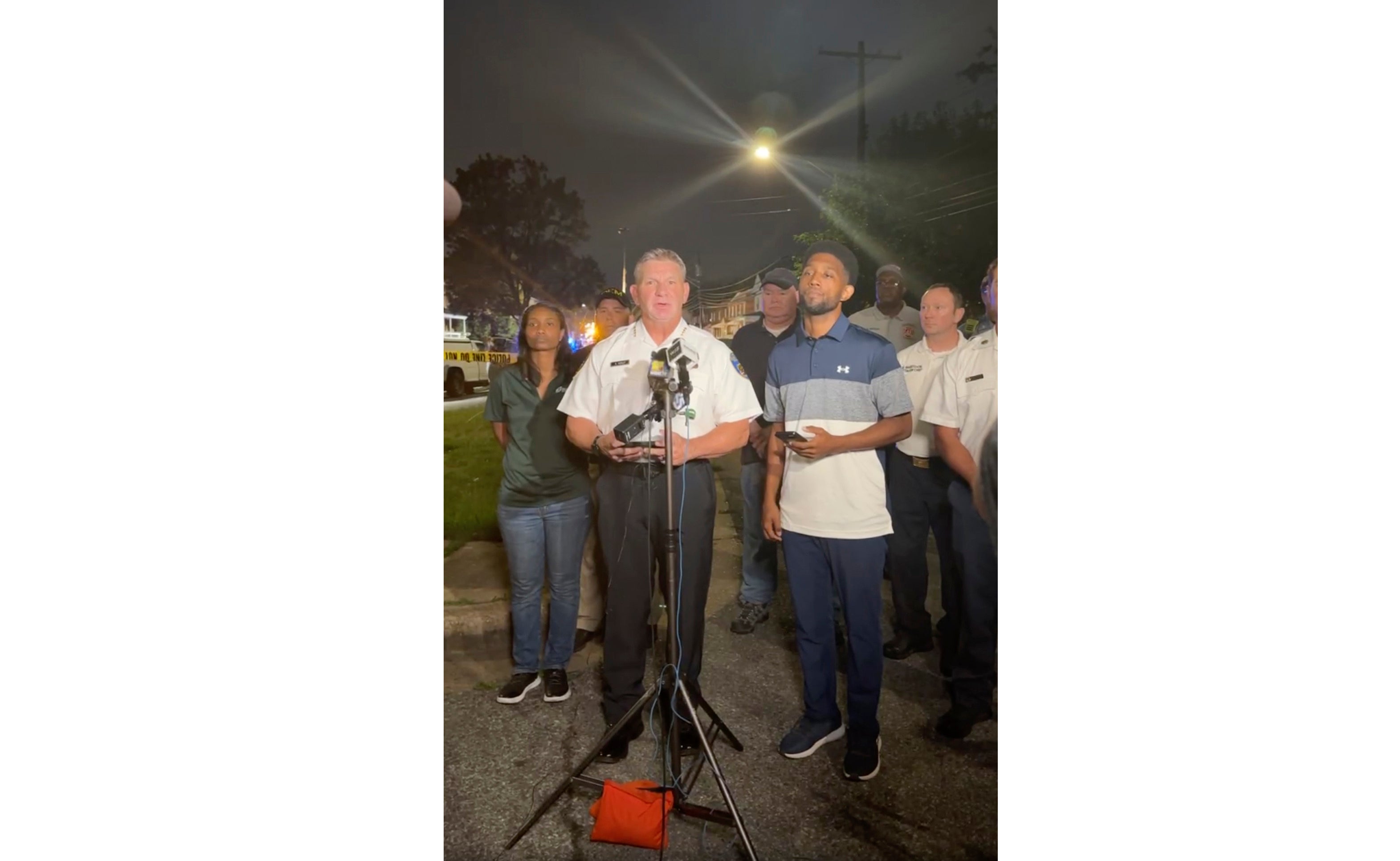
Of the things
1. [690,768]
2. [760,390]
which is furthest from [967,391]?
[690,768]

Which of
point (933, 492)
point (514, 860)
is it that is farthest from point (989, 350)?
point (514, 860)

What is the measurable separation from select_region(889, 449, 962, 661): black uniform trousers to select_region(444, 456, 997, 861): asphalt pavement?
0.04 metres

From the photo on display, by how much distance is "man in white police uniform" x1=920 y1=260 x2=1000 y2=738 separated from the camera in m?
2.21

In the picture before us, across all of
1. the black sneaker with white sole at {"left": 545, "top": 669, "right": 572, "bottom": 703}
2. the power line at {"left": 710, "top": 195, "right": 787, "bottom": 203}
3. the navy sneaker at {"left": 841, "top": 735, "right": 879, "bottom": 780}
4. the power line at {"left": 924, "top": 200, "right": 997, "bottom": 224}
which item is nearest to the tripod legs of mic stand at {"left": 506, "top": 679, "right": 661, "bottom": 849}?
the black sneaker with white sole at {"left": 545, "top": 669, "right": 572, "bottom": 703}

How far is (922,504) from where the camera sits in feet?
7.33

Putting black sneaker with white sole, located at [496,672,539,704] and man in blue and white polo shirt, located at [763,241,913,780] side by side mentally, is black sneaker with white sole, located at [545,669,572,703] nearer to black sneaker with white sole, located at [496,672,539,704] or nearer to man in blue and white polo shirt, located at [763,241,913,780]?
black sneaker with white sole, located at [496,672,539,704]

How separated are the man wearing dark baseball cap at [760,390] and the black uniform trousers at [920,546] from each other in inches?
12.5

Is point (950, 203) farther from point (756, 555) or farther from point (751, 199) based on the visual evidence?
point (756, 555)

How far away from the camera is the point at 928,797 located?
2.21 metres

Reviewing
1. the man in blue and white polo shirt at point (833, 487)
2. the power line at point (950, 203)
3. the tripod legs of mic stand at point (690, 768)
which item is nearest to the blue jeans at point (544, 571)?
the tripod legs of mic stand at point (690, 768)

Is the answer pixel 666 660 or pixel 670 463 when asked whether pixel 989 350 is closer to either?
pixel 670 463

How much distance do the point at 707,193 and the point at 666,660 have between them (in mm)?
1234

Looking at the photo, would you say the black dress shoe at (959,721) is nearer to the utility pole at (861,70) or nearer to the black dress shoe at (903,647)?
the black dress shoe at (903,647)

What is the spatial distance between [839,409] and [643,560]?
64cm
